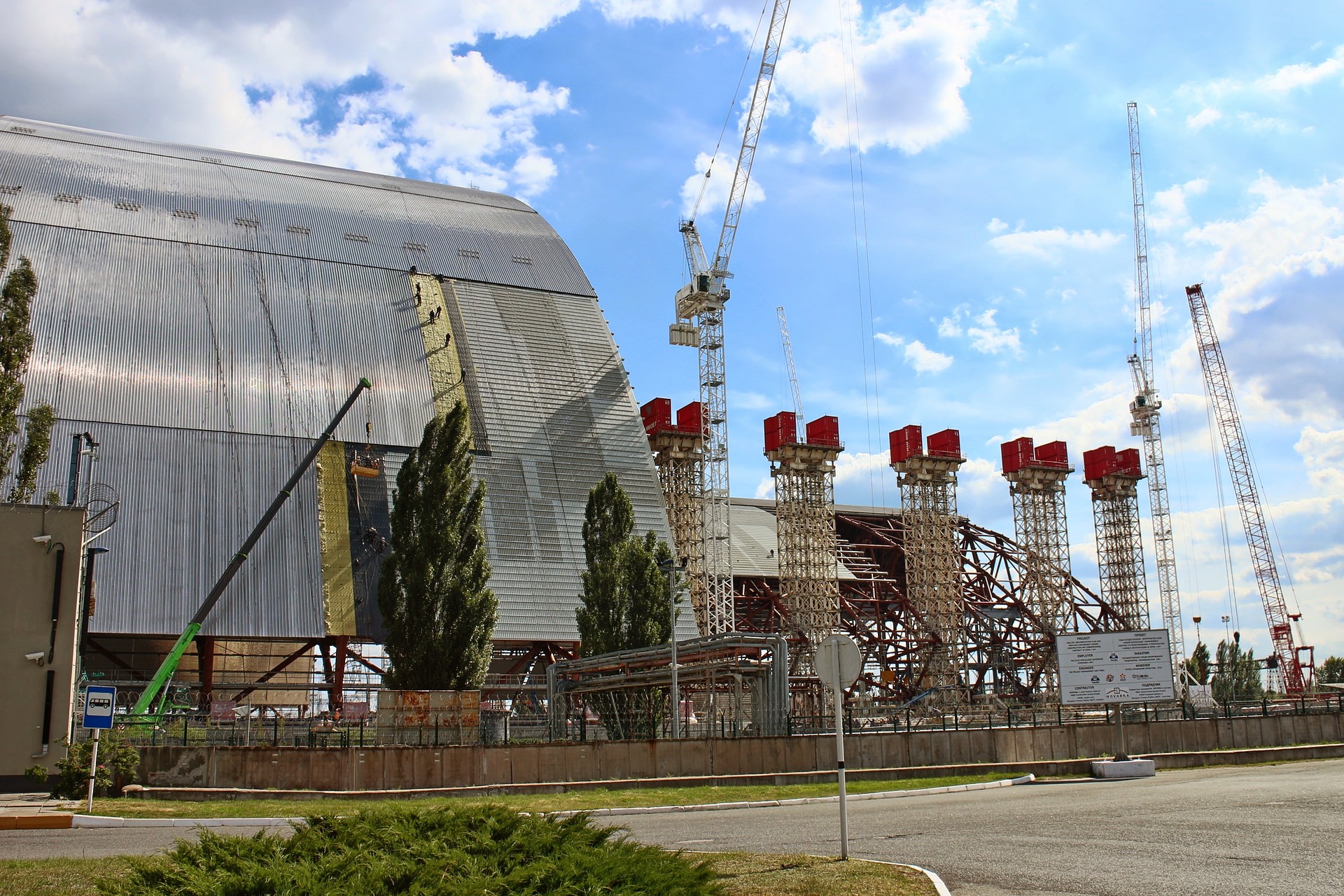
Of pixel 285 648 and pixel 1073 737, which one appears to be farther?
pixel 285 648

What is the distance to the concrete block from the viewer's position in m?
32.7

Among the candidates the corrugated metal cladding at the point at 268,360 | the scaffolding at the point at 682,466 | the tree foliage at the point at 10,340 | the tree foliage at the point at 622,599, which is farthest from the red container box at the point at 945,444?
the tree foliage at the point at 10,340

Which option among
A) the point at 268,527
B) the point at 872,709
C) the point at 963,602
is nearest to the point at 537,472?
the point at 268,527

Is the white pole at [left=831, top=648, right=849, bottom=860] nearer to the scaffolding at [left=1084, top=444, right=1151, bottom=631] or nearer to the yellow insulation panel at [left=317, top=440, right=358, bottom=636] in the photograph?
the yellow insulation panel at [left=317, top=440, right=358, bottom=636]

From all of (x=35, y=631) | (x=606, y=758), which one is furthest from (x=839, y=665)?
(x=35, y=631)

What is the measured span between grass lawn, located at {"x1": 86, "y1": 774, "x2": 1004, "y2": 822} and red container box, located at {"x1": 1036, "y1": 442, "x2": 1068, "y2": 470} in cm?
8220

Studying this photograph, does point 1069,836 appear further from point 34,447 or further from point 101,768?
point 34,447

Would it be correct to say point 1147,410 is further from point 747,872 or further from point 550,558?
point 747,872

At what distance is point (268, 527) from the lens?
5328cm

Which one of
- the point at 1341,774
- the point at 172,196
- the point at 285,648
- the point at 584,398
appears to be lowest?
the point at 1341,774

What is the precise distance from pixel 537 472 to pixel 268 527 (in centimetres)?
1477

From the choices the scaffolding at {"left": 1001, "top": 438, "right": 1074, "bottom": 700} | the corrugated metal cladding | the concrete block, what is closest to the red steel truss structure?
the scaffolding at {"left": 1001, "top": 438, "right": 1074, "bottom": 700}

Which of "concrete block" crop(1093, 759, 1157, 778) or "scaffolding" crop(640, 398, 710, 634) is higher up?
"scaffolding" crop(640, 398, 710, 634)

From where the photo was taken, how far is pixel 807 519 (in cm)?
9319
